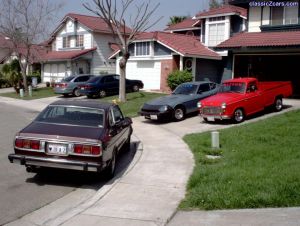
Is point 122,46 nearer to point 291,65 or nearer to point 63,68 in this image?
point 291,65

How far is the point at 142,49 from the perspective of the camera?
3169 centimetres

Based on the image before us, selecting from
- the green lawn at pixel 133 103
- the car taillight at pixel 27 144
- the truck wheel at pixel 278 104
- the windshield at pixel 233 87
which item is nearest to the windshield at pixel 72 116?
the car taillight at pixel 27 144

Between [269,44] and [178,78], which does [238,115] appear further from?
[178,78]

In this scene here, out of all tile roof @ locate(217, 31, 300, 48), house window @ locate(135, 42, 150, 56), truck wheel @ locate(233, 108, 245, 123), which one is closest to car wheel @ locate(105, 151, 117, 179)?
truck wheel @ locate(233, 108, 245, 123)

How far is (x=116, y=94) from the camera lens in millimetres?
Result: 29859

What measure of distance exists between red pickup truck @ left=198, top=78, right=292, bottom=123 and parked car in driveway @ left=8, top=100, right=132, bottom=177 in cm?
743

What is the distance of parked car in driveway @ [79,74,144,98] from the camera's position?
91.5 feet

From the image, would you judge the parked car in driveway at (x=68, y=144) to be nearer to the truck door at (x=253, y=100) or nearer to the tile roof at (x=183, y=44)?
the truck door at (x=253, y=100)

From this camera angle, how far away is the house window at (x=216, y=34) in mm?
29983

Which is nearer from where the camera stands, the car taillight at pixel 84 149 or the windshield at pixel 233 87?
the car taillight at pixel 84 149

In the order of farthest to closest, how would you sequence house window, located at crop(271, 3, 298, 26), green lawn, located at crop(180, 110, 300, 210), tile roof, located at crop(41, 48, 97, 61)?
tile roof, located at crop(41, 48, 97, 61) → house window, located at crop(271, 3, 298, 26) → green lawn, located at crop(180, 110, 300, 210)

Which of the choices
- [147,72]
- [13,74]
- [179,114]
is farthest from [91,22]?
[179,114]

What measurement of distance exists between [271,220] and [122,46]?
21.0 metres

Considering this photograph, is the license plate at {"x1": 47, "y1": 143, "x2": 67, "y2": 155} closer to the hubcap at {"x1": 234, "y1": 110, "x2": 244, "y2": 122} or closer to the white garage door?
the hubcap at {"x1": 234, "y1": 110, "x2": 244, "y2": 122}
